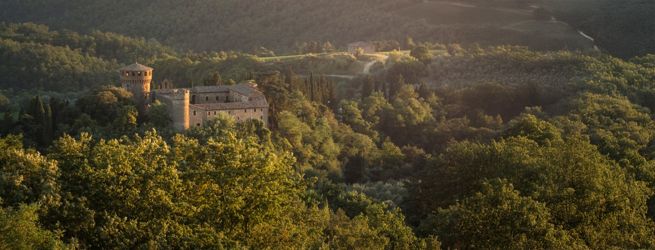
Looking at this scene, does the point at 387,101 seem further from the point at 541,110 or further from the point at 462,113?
the point at 541,110

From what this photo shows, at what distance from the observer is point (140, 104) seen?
161 ft

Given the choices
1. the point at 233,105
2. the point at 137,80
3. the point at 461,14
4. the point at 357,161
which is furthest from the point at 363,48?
the point at 137,80

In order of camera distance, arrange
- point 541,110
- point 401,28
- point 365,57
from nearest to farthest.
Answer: point 541,110 < point 365,57 < point 401,28

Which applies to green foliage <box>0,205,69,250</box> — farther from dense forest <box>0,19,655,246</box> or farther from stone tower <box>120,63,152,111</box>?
stone tower <box>120,63,152,111</box>

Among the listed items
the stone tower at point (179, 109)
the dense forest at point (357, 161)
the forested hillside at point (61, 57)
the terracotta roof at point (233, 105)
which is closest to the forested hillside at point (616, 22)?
the dense forest at point (357, 161)

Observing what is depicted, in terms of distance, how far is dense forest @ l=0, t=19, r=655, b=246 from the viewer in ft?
91.6

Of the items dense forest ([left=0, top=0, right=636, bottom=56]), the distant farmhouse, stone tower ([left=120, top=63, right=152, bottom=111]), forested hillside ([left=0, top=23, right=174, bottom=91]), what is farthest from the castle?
dense forest ([left=0, top=0, right=636, bottom=56])

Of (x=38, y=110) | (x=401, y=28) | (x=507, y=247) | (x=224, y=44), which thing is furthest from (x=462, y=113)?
(x=224, y=44)

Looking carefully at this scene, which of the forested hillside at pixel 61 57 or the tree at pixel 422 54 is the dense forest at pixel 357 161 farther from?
the forested hillside at pixel 61 57

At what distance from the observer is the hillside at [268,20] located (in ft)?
374

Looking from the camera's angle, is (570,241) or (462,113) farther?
(462,113)

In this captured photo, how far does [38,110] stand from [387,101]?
28445mm

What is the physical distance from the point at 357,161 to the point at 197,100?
1142 cm

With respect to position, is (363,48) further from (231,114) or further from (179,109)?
(179,109)
